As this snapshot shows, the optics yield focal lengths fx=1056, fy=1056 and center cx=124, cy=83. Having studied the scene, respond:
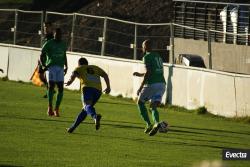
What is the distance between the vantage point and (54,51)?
80.5 feet

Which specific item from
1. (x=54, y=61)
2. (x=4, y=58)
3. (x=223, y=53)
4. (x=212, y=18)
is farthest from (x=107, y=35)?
(x=54, y=61)

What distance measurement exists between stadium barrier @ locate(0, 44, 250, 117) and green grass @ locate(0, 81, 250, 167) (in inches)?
16.4

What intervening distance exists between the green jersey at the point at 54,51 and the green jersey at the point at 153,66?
11.2 feet

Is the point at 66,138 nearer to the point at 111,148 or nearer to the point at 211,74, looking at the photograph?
the point at 111,148

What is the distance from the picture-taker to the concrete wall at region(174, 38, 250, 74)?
1316 inches

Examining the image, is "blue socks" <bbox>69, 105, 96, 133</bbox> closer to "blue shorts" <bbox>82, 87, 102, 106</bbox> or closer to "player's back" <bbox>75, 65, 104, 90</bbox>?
"blue shorts" <bbox>82, 87, 102, 106</bbox>

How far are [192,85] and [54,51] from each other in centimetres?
504

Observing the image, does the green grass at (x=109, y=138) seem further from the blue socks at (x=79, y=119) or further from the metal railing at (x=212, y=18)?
the metal railing at (x=212, y=18)

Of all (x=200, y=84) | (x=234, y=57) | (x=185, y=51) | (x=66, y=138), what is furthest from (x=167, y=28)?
(x=66, y=138)

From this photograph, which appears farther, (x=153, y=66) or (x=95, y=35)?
(x=95, y=35)

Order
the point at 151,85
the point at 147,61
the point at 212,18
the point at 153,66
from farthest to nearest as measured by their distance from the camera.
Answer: the point at 212,18 < the point at 151,85 < the point at 153,66 < the point at 147,61

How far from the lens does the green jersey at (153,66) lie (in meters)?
21.7

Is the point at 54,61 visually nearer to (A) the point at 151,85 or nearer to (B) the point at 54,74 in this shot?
(B) the point at 54,74

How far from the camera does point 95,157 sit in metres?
17.1
